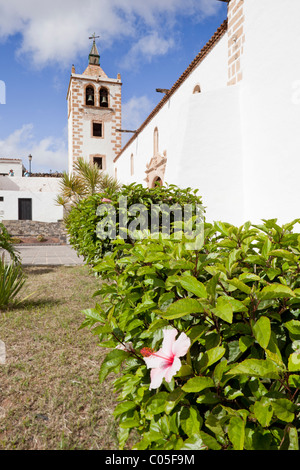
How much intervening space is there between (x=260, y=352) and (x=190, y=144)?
5.53 m

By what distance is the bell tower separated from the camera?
2108 cm

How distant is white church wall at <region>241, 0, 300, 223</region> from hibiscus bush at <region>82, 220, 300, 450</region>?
12.4 feet

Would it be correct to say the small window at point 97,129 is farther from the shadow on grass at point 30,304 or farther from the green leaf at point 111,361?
the green leaf at point 111,361

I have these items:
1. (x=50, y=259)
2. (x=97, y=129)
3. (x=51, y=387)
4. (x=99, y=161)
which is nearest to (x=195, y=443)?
(x=51, y=387)

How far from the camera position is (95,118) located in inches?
846

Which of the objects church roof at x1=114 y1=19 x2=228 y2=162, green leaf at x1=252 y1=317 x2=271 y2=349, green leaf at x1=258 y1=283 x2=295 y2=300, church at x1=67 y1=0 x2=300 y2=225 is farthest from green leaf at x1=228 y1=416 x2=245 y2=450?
church roof at x1=114 y1=19 x2=228 y2=162

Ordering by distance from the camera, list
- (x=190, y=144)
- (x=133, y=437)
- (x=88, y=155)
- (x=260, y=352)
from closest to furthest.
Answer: (x=260, y=352) < (x=133, y=437) < (x=190, y=144) < (x=88, y=155)

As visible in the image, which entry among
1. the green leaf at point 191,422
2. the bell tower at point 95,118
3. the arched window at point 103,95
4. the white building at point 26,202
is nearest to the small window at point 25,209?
the white building at point 26,202

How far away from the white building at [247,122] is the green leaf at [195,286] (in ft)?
13.3

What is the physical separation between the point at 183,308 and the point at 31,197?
26.5 metres

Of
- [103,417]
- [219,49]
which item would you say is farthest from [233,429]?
[219,49]

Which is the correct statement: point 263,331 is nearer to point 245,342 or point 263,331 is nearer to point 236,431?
point 245,342
